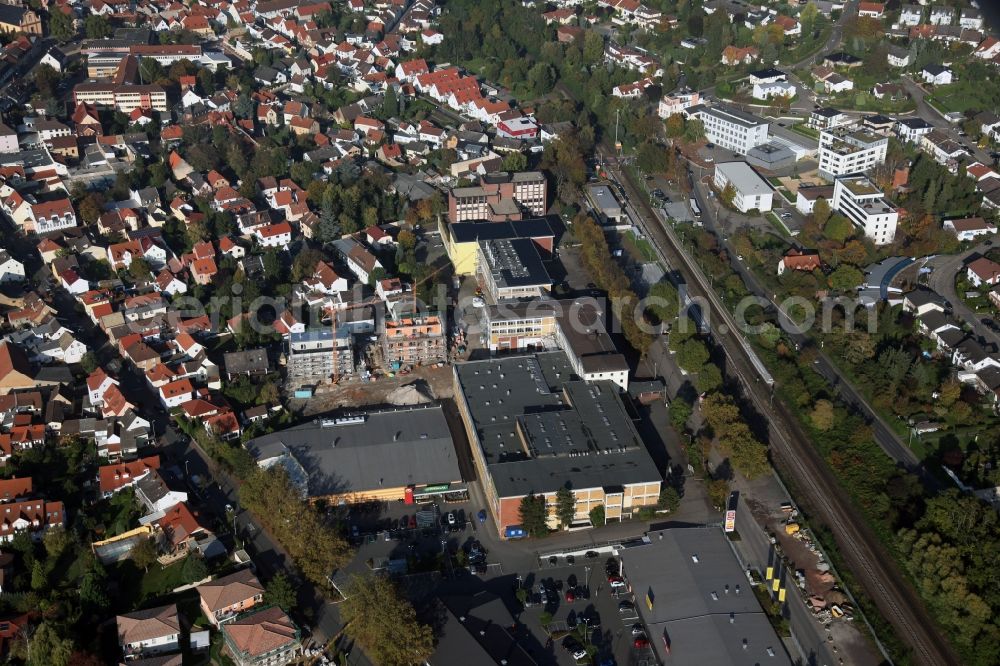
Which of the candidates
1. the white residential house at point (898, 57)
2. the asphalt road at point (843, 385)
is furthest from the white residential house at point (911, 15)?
the asphalt road at point (843, 385)

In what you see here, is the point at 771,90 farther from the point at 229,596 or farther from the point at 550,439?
the point at 229,596

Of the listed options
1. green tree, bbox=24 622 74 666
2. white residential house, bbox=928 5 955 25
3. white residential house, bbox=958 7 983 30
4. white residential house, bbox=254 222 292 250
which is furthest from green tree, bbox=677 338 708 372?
white residential house, bbox=928 5 955 25

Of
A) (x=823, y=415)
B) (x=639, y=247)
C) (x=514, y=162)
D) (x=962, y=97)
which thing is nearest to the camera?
(x=823, y=415)

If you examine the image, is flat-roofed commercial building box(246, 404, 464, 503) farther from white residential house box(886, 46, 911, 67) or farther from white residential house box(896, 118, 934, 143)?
white residential house box(886, 46, 911, 67)

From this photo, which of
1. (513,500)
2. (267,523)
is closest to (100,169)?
(267,523)

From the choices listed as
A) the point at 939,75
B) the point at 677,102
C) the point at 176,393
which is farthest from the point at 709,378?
the point at 939,75

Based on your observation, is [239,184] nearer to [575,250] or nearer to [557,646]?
[575,250]

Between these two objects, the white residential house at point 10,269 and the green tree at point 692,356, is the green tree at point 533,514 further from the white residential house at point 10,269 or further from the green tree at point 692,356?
the white residential house at point 10,269
